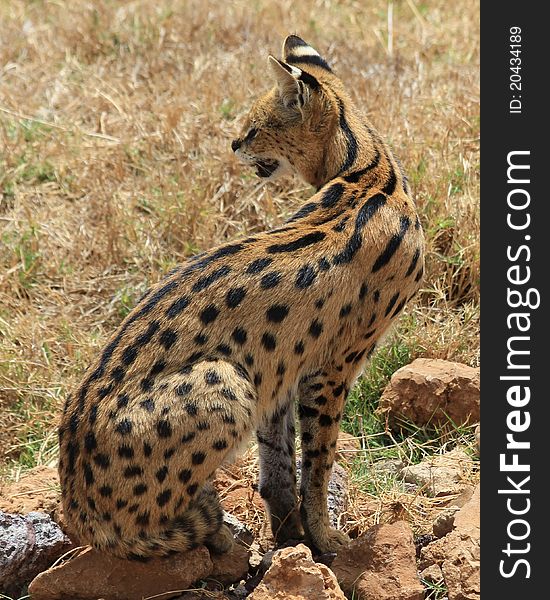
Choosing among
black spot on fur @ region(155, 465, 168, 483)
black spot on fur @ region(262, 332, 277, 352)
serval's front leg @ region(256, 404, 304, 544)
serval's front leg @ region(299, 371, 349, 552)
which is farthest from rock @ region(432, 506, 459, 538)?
black spot on fur @ region(155, 465, 168, 483)

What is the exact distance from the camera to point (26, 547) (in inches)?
199

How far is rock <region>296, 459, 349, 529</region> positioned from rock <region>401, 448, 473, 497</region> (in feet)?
1.33

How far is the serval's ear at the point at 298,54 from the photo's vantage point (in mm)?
5727

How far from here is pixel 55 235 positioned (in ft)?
25.3

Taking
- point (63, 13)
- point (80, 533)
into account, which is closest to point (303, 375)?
point (80, 533)

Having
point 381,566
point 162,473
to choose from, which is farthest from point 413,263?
point 162,473

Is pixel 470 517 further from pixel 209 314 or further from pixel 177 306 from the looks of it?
pixel 177 306

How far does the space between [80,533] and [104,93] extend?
4974 mm

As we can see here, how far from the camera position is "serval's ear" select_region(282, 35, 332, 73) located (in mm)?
5727

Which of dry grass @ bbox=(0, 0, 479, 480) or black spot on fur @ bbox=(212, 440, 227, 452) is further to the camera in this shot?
dry grass @ bbox=(0, 0, 479, 480)

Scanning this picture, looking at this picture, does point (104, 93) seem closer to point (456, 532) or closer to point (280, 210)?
point (280, 210)

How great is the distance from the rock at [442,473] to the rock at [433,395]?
253 mm

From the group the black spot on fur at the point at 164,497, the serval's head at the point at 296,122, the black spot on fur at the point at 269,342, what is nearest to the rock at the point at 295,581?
the black spot on fur at the point at 164,497

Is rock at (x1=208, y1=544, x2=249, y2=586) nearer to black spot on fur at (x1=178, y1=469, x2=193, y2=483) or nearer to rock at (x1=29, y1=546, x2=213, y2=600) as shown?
rock at (x1=29, y1=546, x2=213, y2=600)
